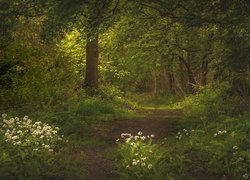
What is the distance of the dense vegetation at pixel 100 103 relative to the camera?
8617 millimetres

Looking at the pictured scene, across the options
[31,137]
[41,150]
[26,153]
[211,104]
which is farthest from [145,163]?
[211,104]

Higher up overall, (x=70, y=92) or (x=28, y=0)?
(x=28, y=0)

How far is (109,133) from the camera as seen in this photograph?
12.9 m

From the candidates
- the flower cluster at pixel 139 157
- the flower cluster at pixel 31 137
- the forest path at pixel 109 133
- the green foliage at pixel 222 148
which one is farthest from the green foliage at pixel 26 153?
the green foliage at pixel 222 148

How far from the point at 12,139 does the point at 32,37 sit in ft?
30.2

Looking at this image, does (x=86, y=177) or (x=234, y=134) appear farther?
(x=234, y=134)

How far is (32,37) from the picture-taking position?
1761cm

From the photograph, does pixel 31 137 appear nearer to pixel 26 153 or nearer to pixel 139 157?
pixel 26 153

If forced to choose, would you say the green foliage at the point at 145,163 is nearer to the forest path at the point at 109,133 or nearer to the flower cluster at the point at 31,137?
the forest path at the point at 109,133

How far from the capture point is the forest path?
355 inches

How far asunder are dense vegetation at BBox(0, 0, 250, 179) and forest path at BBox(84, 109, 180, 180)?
0.16 metres

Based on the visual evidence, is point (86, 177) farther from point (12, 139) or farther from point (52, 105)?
point (52, 105)

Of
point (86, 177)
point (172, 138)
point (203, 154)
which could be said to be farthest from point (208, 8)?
point (86, 177)

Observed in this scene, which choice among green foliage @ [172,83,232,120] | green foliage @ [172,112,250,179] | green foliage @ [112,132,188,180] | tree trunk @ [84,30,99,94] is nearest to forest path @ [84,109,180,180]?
green foliage @ [112,132,188,180]
